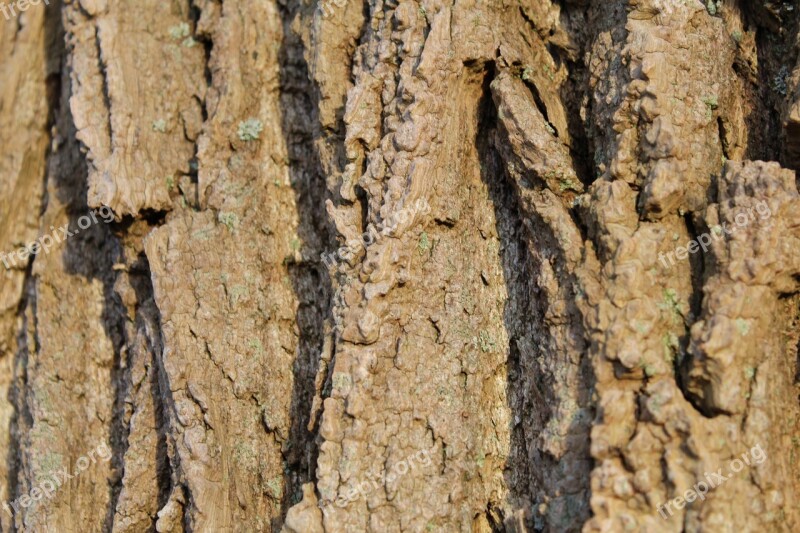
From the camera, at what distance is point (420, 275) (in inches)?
195

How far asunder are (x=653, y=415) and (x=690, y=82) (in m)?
2.14

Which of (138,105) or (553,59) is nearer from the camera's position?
(553,59)

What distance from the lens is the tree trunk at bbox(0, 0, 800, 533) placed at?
421 cm

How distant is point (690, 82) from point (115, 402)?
4.90 meters

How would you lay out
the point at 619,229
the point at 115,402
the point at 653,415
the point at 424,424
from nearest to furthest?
the point at 653,415
the point at 619,229
the point at 424,424
the point at 115,402

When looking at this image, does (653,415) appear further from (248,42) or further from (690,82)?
(248,42)

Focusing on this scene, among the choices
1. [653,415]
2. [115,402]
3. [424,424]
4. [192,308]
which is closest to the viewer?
[653,415]

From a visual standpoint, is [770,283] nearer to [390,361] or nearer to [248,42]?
[390,361]

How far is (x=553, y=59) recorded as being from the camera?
18.2ft

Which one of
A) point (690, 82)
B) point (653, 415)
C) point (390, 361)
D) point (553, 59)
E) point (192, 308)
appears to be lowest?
point (653, 415)

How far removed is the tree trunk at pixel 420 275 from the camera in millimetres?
4211

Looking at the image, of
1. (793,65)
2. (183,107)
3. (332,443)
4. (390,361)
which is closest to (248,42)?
(183,107)

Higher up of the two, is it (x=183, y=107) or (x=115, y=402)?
(x=183, y=107)

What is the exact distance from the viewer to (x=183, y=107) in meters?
6.27
